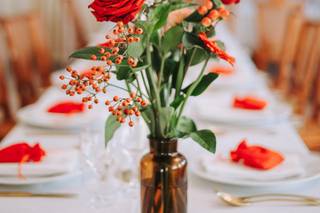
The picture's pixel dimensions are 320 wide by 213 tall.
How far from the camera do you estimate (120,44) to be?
1021 millimetres

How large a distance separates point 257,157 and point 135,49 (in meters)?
0.53

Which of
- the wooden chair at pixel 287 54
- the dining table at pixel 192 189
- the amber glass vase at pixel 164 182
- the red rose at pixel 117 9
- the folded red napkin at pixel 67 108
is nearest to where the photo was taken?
the red rose at pixel 117 9

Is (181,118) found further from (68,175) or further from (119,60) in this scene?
(68,175)

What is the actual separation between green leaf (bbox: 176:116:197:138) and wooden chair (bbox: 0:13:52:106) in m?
1.90

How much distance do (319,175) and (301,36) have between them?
172cm

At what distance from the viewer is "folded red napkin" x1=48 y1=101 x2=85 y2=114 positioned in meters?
1.91

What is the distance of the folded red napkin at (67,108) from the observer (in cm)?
191

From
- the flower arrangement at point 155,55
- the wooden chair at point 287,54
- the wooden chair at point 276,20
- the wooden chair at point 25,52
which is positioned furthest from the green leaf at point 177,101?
the wooden chair at point 276,20

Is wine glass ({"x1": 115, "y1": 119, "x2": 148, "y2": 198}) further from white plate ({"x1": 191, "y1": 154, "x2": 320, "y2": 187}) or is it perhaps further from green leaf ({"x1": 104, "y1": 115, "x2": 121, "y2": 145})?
green leaf ({"x1": 104, "y1": 115, "x2": 121, "y2": 145})

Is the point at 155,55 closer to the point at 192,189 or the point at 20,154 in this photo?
the point at 192,189

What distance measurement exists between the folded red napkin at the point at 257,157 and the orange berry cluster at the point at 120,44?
0.51m

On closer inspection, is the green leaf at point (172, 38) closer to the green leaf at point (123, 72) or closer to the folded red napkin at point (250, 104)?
the green leaf at point (123, 72)

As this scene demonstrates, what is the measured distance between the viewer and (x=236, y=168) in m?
1.39

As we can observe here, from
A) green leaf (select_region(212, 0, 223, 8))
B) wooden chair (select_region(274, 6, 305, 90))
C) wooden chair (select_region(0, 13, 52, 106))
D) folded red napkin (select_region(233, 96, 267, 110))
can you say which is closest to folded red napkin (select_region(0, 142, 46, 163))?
green leaf (select_region(212, 0, 223, 8))
